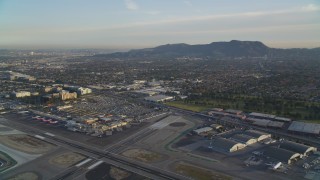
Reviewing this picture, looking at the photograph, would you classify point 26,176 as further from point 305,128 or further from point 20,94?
point 20,94

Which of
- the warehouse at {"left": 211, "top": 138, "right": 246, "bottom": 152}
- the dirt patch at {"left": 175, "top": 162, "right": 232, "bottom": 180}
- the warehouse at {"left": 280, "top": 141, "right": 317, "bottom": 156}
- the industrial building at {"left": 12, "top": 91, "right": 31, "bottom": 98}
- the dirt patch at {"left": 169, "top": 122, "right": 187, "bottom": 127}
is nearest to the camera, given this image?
the dirt patch at {"left": 175, "top": 162, "right": 232, "bottom": 180}

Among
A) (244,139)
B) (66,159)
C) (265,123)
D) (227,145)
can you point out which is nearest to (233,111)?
(265,123)

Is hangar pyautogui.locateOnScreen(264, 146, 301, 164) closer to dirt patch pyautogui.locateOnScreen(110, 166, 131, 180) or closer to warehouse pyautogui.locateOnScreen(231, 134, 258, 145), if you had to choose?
warehouse pyautogui.locateOnScreen(231, 134, 258, 145)

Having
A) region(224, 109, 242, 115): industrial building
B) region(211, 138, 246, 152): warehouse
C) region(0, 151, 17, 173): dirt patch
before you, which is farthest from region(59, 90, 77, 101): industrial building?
region(211, 138, 246, 152): warehouse

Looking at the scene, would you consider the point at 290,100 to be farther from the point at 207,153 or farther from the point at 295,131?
the point at 207,153

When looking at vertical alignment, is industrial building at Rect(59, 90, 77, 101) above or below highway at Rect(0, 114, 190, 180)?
above

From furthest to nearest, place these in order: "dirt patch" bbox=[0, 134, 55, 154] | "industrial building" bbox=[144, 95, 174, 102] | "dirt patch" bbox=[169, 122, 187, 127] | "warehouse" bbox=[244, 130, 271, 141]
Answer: "industrial building" bbox=[144, 95, 174, 102], "dirt patch" bbox=[169, 122, 187, 127], "warehouse" bbox=[244, 130, 271, 141], "dirt patch" bbox=[0, 134, 55, 154]
